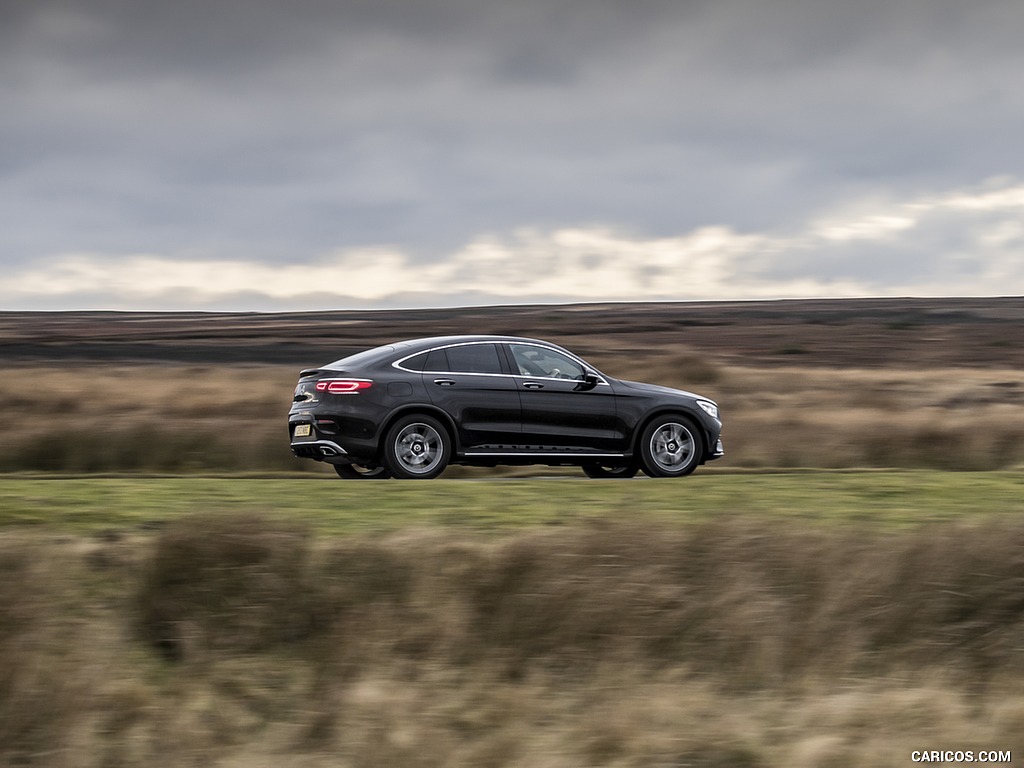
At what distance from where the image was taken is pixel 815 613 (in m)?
8.73

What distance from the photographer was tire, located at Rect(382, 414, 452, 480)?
1346cm

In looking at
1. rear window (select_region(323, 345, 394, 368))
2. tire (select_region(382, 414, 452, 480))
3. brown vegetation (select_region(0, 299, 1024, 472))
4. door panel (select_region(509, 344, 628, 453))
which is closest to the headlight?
door panel (select_region(509, 344, 628, 453))

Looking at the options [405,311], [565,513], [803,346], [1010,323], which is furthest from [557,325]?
[565,513]

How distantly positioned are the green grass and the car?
1.22 feet

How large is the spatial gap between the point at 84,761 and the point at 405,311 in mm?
118077

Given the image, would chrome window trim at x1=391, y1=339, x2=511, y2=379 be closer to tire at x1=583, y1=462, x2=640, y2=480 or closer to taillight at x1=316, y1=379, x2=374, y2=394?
taillight at x1=316, y1=379, x2=374, y2=394

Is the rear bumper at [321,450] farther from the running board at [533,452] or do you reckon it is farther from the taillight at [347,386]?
→ the running board at [533,452]

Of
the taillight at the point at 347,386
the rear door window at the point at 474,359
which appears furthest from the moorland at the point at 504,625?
the rear door window at the point at 474,359

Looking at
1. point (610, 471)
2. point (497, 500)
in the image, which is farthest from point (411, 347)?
point (610, 471)

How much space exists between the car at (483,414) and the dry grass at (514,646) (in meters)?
4.09

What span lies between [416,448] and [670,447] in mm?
2841

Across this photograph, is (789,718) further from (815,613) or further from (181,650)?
(181,650)

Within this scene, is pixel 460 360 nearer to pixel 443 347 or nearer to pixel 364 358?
pixel 443 347

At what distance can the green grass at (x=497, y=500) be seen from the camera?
1045cm
